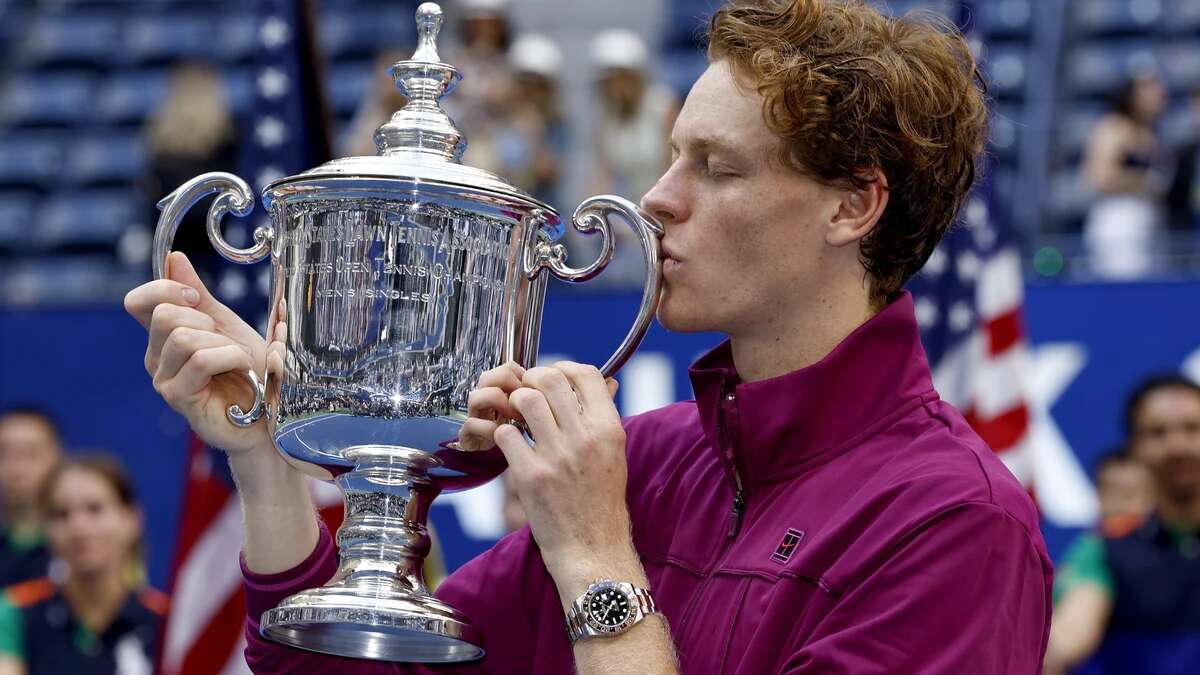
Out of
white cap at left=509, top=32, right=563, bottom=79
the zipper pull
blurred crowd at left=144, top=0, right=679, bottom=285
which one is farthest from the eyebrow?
white cap at left=509, top=32, right=563, bottom=79

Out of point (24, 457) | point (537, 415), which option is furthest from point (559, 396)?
point (24, 457)

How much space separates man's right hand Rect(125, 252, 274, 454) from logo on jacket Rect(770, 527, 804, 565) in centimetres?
54

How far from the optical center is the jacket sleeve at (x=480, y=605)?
1.73m

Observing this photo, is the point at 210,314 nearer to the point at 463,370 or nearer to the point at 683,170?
the point at 463,370

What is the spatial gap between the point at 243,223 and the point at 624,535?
2663mm

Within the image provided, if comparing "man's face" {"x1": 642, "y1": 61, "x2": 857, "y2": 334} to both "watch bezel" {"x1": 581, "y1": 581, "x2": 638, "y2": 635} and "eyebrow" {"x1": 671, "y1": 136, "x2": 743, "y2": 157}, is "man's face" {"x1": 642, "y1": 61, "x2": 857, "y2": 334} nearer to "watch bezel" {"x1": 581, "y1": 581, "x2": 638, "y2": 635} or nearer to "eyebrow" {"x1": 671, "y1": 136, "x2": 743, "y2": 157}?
"eyebrow" {"x1": 671, "y1": 136, "x2": 743, "y2": 157}

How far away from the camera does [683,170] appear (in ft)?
5.48

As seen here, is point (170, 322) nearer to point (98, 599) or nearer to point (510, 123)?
point (98, 599)

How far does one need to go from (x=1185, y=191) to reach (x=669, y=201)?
443cm

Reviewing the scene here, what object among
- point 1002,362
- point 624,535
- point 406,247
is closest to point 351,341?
point 406,247

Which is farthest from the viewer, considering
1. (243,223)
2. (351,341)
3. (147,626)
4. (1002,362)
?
(147,626)

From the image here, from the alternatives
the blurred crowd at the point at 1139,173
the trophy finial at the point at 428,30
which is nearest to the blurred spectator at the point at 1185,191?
the blurred crowd at the point at 1139,173

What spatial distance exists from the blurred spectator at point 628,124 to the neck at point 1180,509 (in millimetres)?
1889

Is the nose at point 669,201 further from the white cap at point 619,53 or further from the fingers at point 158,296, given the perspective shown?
the white cap at point 619,53
